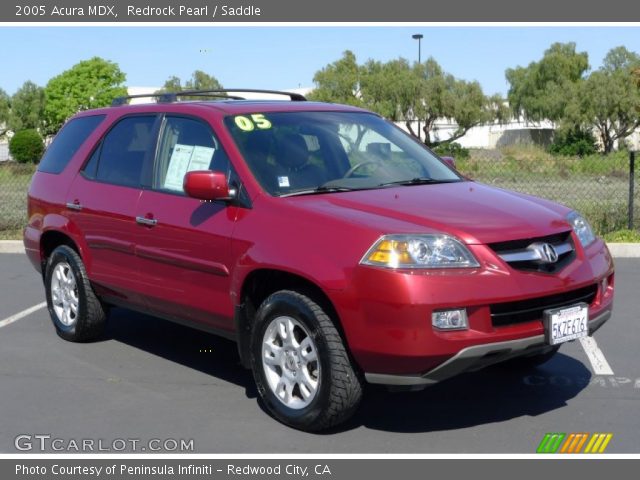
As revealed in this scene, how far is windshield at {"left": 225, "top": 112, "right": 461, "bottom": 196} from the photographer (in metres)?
5.58

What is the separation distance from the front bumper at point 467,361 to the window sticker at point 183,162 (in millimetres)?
1926

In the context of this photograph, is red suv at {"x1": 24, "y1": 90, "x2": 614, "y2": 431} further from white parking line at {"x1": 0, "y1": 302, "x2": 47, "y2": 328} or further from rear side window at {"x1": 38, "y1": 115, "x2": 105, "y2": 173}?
white parking line at {"x1": 0, "y1": 302, "x2": 47, "y2": 328}

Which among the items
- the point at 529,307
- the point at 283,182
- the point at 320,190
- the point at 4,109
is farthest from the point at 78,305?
the point at 4,109

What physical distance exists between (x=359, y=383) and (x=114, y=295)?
253 centimetres

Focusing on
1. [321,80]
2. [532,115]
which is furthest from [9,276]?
[532,115]

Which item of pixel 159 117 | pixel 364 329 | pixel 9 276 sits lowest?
pixel 9 276

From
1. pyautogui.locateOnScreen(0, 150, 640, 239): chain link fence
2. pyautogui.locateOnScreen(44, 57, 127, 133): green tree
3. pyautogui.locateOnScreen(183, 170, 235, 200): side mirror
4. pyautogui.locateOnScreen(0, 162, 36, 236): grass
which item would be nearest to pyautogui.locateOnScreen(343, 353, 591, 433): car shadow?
pyautogui.locateOnScreen(183, 170, 235, 200): side mirror

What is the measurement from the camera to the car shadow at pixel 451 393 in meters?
5.35

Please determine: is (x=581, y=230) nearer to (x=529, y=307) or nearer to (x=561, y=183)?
(x=529, y=307)

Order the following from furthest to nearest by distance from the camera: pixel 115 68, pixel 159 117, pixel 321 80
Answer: pixel 115 68, pixel 321 80, pixel 159 117

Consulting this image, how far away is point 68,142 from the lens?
7434 mm

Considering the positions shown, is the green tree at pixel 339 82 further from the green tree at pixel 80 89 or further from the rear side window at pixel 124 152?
the rear side window at pixel 124 152
